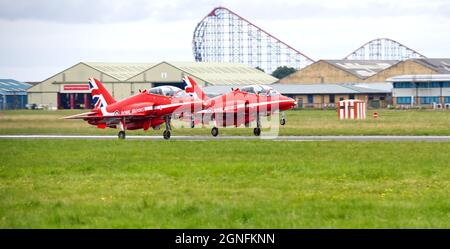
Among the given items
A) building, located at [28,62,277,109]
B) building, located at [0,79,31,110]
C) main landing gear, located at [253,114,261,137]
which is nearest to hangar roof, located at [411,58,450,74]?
building, located at [28,62,277,109]

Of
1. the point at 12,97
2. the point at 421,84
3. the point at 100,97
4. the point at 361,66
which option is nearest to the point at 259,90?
the point at 100,97

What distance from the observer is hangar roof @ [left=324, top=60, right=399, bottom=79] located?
13425 centimetres

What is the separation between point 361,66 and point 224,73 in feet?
68.8

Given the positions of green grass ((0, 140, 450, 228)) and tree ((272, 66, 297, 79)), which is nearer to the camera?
green grass ((0, 140, 450, 228))

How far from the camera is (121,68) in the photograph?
123 m

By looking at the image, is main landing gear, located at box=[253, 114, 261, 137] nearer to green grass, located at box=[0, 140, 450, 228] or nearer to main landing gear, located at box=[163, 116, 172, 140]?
main landing gear, located at box=[163, 116, 172, 140]

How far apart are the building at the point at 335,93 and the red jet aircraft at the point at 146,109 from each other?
64478mm

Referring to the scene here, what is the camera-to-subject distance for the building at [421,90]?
375ft

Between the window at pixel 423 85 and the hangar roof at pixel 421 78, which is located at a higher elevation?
the hangar roof at pixel 421 78

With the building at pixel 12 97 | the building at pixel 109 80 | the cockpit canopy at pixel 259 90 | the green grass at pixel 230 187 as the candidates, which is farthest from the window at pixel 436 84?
the green grass at pixel 230 187

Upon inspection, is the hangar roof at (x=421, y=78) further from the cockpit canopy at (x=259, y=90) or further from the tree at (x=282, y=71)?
the cockpit canopy at (x=259, y=90)

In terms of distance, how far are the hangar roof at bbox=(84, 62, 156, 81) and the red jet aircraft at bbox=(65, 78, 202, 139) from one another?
2512 inches
